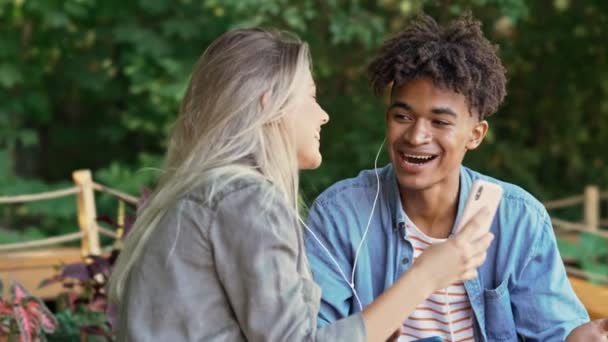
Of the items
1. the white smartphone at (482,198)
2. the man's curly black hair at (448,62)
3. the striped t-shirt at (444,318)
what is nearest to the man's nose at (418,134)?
the man's curly black hair at (448,62)

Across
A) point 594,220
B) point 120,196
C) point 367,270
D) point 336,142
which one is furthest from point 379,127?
point 367,270

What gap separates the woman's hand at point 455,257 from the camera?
2037 millimetres

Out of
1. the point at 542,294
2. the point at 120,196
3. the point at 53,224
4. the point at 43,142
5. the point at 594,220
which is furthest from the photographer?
the point at 43,142

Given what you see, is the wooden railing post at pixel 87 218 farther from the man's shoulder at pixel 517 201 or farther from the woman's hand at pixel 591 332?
the woman's hand at pixel 591 332

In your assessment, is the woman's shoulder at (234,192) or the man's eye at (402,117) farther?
the man's eye at (402,117)

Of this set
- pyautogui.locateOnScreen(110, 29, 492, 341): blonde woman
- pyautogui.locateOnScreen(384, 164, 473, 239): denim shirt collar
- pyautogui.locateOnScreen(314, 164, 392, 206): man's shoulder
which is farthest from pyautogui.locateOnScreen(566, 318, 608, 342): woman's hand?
pyautogui.locateOnScreen(314, 164, 392, 206): man's shoulder

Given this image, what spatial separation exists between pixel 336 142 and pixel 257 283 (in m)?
5.21

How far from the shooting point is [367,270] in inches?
103

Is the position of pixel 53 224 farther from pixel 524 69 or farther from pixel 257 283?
pixel 257 283

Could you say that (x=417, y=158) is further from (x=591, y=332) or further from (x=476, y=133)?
(x=591, y=332)

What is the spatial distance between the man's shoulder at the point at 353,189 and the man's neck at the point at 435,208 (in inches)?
4.0

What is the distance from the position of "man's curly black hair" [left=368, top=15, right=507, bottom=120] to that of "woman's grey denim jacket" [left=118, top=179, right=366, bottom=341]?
2.28 ft

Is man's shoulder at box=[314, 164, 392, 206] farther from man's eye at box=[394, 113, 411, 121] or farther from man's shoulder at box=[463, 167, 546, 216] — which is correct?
man's shoulder at box=[463, 167, 546, 216]

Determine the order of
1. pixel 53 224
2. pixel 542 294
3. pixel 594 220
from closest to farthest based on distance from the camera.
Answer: pixel 542 294 < pixel 594 220 < pixel 53 224
